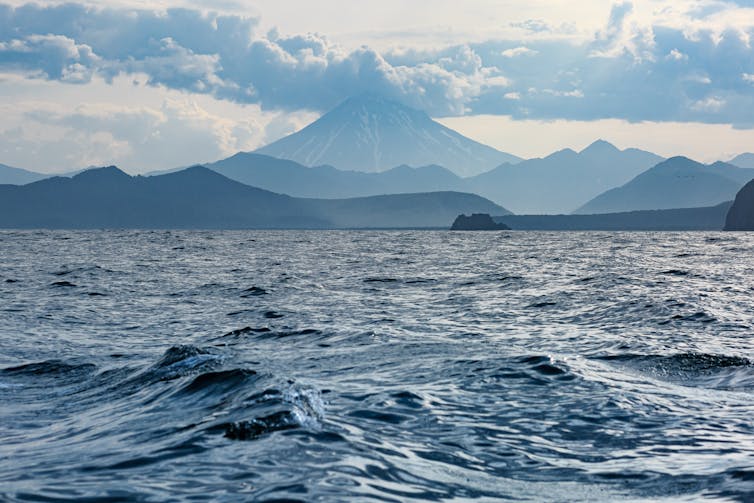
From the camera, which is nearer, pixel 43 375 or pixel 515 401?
pixel 515 401

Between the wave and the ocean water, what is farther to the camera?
the wave

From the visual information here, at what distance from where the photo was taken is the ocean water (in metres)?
10.2

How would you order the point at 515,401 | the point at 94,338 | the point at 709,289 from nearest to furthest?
the point at 515,401, the point at 94,338, the point at 709,289

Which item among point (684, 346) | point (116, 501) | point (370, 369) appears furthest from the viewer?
point (684, 346)

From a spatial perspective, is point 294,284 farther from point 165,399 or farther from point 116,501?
point 116,501

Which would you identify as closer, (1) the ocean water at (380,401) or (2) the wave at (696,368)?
Result: (1) the ocean water at (380,401)

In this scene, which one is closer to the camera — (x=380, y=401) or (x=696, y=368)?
(x=380, y=401)

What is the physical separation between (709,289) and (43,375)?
32.3 m

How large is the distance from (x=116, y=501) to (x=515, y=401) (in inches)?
322

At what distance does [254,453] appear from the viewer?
11078mm

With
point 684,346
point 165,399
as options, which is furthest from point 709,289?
point 165,399

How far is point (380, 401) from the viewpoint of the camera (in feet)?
49.1

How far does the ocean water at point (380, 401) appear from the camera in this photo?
10.2 meters

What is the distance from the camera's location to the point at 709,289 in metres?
40.0
